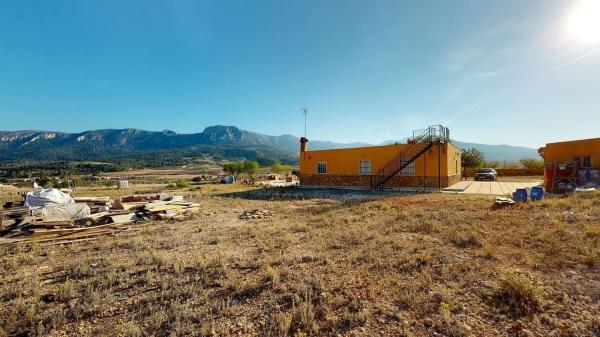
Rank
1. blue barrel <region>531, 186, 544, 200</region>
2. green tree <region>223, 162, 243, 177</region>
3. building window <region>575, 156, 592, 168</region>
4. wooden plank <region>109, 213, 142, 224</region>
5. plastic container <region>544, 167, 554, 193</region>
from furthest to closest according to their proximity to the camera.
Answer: green tree <region>223, 162, 243, 177</region>
plastic container <region>544, 167, 554, 193</region>
building window <region>575, 156, 592, 168</region>
blue barrel <region>531, 186, 544, 200</region>
wooden plank <region>109, 213, 142, 224</region>

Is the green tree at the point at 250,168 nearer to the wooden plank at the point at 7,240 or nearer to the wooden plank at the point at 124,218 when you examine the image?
the wooden plank at the point at 124,218

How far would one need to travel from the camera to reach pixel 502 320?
3.74 meters

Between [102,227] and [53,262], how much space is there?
3418mm

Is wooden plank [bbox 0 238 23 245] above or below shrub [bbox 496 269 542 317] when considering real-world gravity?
below

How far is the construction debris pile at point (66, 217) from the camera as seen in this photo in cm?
880

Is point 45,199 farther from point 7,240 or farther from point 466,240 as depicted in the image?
point 466,240

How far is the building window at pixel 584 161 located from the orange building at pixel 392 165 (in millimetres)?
7497

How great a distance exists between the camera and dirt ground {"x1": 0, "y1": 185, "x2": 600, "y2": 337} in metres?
3.75

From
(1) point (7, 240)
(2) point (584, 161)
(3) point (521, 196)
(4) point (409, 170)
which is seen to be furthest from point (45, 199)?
(2) point (584, 161)

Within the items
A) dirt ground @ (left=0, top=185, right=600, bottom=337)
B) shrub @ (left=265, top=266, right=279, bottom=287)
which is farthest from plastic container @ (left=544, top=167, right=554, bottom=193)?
shrub @ (left=265, top=266, right=279, bottom=287)

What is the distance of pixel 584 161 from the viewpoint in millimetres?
16859

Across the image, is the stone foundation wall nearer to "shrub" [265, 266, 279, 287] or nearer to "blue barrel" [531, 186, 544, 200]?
"blue barrel" [531, 186, 544, 200]

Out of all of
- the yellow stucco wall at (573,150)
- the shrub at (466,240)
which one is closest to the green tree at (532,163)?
the yellow stucco wall at (573,150)

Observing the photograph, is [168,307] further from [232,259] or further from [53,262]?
[53,262]
